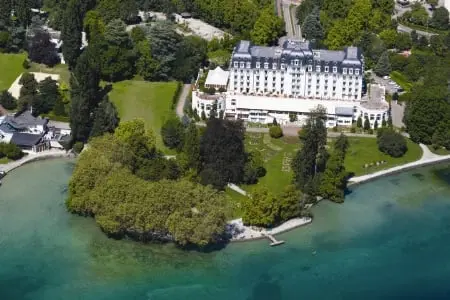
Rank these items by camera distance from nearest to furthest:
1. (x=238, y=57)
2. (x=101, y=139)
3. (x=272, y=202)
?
(x=272, y=202), (x=101, y=139), (x=238, y=57)

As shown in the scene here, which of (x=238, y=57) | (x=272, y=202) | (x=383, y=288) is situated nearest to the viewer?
(x=383, y=288)

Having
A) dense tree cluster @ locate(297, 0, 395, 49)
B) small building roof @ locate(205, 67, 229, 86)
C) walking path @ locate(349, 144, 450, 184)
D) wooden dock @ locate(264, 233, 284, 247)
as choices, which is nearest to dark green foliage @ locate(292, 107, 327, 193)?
walking path @ locate(349, 144, 450, 184)

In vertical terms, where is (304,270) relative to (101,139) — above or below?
below

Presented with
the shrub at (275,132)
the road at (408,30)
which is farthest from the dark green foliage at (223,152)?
the road at (408,30)

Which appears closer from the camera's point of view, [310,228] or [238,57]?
[310,228]

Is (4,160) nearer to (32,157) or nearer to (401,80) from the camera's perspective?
(32,157)

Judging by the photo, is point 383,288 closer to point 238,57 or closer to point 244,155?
point 244,155

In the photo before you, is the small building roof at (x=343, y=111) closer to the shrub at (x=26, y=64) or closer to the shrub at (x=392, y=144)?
the shrub at (x=392, y=144)

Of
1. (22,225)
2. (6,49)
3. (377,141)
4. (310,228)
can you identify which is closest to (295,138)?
(377,141)
